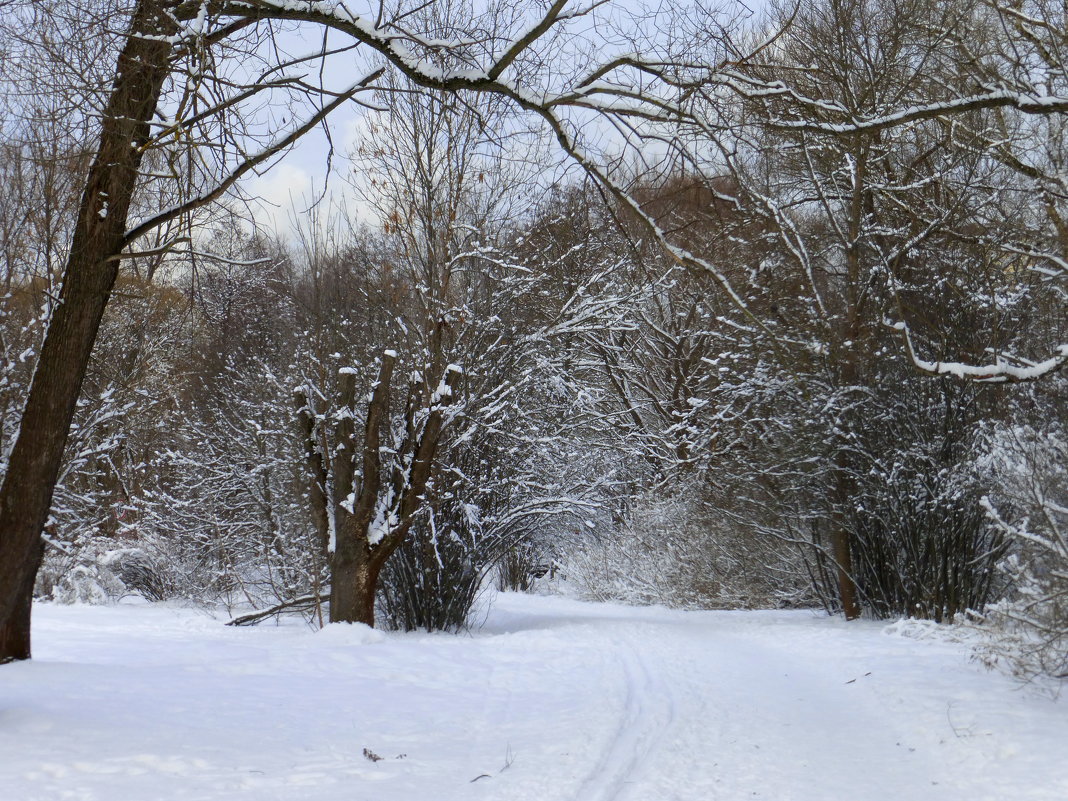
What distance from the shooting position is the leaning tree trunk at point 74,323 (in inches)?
220

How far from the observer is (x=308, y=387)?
13.0m

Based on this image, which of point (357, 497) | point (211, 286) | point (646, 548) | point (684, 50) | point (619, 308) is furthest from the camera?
point (646, 548)

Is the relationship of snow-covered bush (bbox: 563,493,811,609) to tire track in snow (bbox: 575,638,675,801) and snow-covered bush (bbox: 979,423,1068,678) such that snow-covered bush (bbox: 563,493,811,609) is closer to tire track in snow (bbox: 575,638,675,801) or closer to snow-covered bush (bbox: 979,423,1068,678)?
tire track in snow (bbox: 575,638,675,801)

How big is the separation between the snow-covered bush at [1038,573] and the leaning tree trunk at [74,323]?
6.53 metres

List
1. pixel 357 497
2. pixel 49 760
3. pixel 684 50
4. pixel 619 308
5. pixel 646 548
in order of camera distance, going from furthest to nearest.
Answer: pixel 646 548 < pixel 619 308 < pixel 357 497 < pixel 684 50 < pixel 49 760

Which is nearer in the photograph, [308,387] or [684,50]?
[684,50]

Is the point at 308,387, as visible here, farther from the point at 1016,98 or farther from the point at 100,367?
the point at 1016,98

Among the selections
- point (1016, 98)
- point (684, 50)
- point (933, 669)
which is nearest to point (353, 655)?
point (933, 669)

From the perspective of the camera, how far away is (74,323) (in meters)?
5.89

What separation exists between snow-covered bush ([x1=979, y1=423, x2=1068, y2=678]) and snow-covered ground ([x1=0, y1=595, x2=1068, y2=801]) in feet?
1.11

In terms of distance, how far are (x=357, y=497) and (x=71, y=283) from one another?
6726mm

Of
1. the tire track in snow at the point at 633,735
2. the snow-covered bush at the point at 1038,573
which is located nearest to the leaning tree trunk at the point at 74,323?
the tire track in snow at the point at 633,735

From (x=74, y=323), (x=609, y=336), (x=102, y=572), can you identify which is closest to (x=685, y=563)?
(x=609, y=336)

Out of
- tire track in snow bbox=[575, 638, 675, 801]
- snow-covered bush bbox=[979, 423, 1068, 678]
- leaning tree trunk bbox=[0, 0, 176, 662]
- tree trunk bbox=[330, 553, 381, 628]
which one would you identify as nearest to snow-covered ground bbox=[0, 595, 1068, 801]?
tire track in snow bbox=[575, 638, 675, 801]
